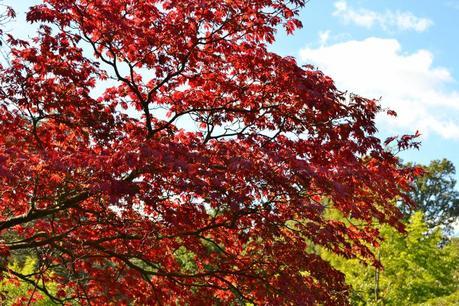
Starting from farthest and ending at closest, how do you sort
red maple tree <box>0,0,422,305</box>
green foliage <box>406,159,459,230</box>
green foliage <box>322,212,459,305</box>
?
green foliage <box>406,159,459,230</box>, green foliage <box>322,212,459,305</box>, red maple tree <box>0,0,422,305</box>

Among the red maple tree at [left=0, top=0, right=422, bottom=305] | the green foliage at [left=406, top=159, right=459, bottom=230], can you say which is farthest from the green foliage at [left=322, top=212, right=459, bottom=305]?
the green foliage at [left=406, top=159, right=459, bottom=230]

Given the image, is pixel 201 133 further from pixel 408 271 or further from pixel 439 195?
pixel 439 195

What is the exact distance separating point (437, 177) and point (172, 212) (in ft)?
152

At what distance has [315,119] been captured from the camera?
23.3 ft

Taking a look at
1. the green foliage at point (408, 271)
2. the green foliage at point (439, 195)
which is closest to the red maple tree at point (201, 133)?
the green foliage at point (408, 271)

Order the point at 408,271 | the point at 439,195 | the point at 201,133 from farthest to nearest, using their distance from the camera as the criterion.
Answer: the point at 439,195, the point at 408,271, the point at 201,133

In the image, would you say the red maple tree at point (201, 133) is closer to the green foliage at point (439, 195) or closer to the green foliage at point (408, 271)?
the green foliage at point (408, 271)

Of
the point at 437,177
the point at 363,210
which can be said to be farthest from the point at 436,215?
the point at 363,210

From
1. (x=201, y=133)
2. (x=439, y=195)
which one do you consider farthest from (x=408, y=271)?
(x=439, y=195)

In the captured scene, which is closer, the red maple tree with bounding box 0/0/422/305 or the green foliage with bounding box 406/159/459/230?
the red maple tree with bounding box 0/0/422/305

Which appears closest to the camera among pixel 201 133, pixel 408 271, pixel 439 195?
pixel 201 133

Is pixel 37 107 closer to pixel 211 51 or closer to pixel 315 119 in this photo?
pixel 211 51

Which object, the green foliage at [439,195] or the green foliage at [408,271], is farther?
the green foliage at [439,195]

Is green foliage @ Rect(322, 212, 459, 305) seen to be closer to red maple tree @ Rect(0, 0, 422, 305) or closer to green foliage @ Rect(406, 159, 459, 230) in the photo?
red maple tree @ Rect(0, 0, 422, 305)
